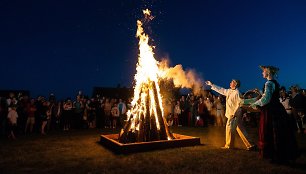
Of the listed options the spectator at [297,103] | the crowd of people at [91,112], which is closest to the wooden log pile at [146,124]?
the crowd of people at [91,112]

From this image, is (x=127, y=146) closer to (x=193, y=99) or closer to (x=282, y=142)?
(x=282, y=142)

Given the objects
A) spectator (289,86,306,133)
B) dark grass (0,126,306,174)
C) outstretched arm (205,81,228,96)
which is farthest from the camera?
spectator (289,86,306,133)

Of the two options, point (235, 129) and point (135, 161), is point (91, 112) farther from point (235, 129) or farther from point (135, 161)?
point (235, 129)

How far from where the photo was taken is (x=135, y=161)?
7586 mm

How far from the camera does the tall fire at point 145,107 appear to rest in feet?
32.4

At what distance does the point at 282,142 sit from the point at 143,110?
485cm

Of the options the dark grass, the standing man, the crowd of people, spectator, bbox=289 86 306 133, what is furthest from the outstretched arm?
spectator, bbox=289 86 306 133

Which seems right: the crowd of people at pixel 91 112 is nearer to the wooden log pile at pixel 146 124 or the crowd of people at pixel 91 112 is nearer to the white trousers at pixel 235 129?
the white trousers at pixel 235 129

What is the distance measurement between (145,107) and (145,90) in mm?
738

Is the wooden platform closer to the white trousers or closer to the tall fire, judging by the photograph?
the tall fire

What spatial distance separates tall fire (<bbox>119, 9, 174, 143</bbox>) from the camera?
32.4ft

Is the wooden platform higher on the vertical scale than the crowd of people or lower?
lower

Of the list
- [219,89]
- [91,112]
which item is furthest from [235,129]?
[91,112]

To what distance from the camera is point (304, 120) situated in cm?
1401
